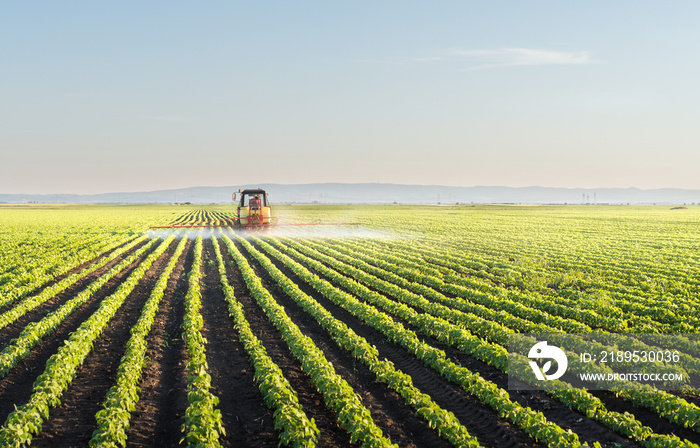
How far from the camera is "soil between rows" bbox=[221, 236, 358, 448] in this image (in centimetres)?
671

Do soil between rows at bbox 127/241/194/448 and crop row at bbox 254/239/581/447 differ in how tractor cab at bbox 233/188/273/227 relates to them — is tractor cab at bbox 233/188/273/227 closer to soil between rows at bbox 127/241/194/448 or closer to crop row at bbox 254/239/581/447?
crop row at bbox 254/239/581/447

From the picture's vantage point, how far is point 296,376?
8.83m

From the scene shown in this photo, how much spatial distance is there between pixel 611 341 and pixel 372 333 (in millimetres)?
5912

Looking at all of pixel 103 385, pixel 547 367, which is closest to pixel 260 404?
pixel 103 385

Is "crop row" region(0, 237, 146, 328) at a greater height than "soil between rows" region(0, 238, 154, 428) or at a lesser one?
greater

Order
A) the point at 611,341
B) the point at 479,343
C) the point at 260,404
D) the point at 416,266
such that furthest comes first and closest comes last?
1. the point at 416,266
2. the point at 611,341
3. the point at 479,343
4. the point at 260,404

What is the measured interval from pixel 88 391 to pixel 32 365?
95.5 inches

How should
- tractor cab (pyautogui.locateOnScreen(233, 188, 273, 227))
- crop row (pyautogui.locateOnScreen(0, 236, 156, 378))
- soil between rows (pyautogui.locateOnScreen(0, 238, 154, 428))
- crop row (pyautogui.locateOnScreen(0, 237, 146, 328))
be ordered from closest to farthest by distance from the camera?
soil between rows (pyautogui.locateOnScreen(0, 238, 154, 428)), crop row (pyautogui.locateOnScreen(0, 236, 156, 378)), crop row (pyautogui.locateOnScreen(0, 237, 146, 328)), tractor cab (pyautogui.locateOnScreen(233, 188, 273, 227))

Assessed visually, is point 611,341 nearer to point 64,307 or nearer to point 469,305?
point 469,305

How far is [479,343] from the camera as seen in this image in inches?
383

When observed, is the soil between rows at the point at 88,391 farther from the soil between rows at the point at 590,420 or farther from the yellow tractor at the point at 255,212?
the yellow tractor at the point at 255,212

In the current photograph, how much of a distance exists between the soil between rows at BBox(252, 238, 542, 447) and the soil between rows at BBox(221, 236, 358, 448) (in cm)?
194

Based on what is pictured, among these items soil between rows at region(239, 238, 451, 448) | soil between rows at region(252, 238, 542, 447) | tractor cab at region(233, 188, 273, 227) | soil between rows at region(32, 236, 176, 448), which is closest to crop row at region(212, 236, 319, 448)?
soil between rows at region(239, 238, 451, 448)

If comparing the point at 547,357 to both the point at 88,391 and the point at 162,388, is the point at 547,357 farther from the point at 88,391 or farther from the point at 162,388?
the point at 88,391
